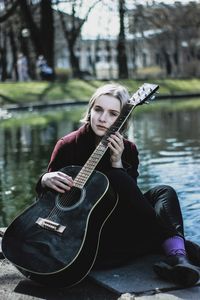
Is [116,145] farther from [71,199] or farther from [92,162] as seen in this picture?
[71,199]

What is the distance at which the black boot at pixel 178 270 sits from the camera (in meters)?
3.27

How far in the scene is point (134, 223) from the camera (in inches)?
149

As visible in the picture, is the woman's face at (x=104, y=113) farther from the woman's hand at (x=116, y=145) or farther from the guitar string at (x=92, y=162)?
the woman's hand at (x=116, y=145)

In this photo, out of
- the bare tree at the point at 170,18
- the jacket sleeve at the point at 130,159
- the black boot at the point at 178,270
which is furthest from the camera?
the bare tree at the point at 170,18

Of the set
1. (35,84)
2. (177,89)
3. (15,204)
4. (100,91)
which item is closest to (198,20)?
(177,89)

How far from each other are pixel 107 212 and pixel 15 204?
3.41 meters

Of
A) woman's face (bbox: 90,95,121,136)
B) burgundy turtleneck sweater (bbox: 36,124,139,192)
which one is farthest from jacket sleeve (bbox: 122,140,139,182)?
woman's face (bbox: 90,95,121,136)

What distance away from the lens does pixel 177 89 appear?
106 feet

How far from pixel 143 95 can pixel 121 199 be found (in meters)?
0.67

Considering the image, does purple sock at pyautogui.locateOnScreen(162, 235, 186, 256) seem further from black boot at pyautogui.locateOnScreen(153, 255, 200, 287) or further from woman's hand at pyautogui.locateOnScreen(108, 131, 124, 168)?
woman's hand at pyautogui.locateOnScreen(108, 131, 124, 168)

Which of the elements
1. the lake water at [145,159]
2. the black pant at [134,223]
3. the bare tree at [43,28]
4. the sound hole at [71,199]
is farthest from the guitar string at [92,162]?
the bare tree at [43,28]

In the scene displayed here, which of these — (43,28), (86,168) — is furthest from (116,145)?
(43,28)

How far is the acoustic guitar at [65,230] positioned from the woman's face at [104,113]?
10 cm

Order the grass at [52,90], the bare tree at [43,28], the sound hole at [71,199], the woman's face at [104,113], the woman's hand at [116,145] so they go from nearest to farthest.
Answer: the sound hole at [71,199], the woman's hand at [116,145], the woman's face at [104,113], the grass at [52,90], the bare tree at [43,28]
